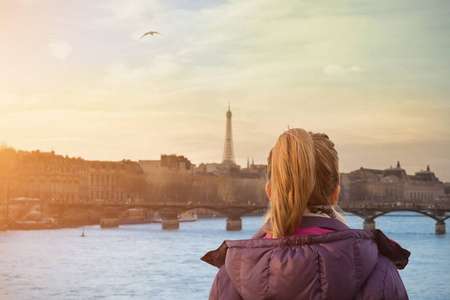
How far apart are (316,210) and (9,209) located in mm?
43890

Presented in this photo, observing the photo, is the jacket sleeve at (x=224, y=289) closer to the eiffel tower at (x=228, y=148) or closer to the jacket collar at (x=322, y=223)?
the jacket collar at (x=322, y=223)

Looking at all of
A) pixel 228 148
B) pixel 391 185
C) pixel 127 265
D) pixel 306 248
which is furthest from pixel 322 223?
pixel 228 148

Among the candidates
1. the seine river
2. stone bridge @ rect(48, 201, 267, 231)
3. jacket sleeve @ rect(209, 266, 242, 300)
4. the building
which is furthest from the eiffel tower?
jacket sleeve @ rect(209, 266, 242, 300)

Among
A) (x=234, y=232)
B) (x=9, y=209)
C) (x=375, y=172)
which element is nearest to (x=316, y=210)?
(x=234, y=232)

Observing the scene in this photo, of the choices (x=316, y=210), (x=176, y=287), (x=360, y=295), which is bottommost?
(x=176, y=287)

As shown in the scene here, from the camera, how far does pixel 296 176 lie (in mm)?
977

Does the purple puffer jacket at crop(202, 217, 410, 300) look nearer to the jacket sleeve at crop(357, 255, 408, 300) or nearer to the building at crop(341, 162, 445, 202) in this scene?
the jacket sleeve at crop(357, 255, 408, 300)

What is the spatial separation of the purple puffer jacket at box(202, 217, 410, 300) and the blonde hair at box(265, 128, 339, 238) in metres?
0.03

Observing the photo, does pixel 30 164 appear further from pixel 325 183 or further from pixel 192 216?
pixel 325 183

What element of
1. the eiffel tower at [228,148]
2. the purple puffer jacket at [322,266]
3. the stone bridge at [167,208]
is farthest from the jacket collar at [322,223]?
the eiffel tower at [228,148]

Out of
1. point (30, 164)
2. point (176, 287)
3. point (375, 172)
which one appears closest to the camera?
point (176, 287)

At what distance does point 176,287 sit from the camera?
20.7m

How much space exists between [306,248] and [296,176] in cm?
10

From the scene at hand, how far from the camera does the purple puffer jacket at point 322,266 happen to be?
925mm
